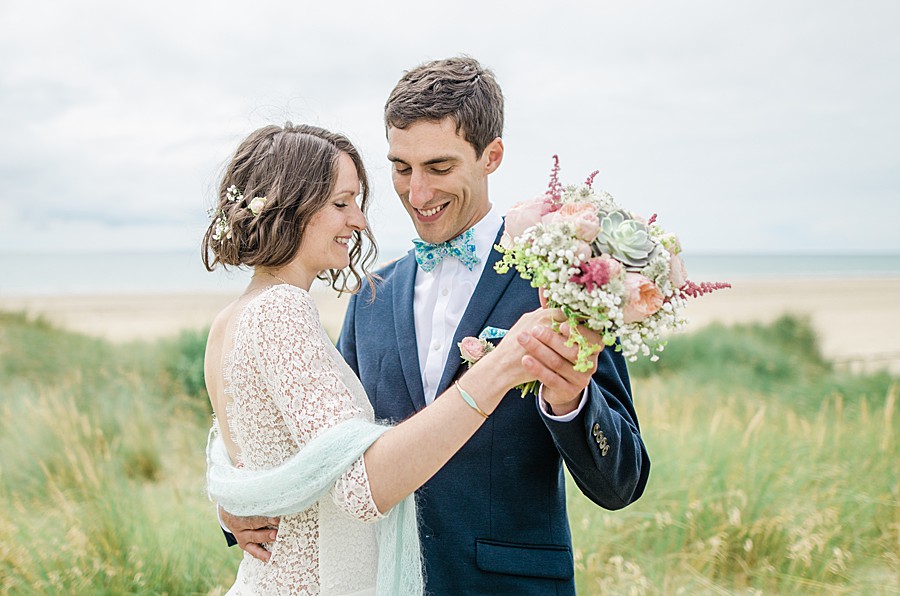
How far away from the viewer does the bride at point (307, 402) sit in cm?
225

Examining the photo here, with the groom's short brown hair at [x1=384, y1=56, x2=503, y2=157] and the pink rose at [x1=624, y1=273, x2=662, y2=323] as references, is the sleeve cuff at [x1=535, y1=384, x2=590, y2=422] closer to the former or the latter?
the pink rose at [x1=624, y1=273, x2=662, y2=323]

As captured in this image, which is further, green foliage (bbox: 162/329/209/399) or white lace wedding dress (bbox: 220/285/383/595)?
green foliage (bbox: 162/329/209/399)

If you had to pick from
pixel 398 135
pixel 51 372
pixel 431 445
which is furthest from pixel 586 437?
pixel 51 372

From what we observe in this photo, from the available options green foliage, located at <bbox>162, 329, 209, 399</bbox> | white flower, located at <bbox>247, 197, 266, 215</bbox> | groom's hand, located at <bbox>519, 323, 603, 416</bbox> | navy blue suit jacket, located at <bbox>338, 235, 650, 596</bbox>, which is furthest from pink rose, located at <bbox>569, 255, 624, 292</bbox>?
green foliage, located at <bbox>162, 329, 209, 399</bbox>

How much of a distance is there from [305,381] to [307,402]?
0.06 meters

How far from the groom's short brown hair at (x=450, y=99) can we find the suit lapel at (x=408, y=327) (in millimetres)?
625

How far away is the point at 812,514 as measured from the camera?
5793 mm

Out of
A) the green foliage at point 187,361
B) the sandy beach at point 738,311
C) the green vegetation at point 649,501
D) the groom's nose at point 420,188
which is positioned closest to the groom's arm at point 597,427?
the groom's nose at point 420,188

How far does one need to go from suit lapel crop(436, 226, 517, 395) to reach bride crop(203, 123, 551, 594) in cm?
46

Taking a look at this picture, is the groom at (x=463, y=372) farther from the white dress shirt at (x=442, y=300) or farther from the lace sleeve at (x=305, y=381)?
the lace sleeve at (x=305, y=381)

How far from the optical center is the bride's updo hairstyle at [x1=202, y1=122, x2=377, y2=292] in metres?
2.70

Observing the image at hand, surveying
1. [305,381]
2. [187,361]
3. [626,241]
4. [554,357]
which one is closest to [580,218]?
[626,241]

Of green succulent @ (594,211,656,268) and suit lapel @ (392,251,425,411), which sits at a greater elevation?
green succulent @ (594,211,656,268)

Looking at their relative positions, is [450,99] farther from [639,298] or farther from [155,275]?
[155,275]
